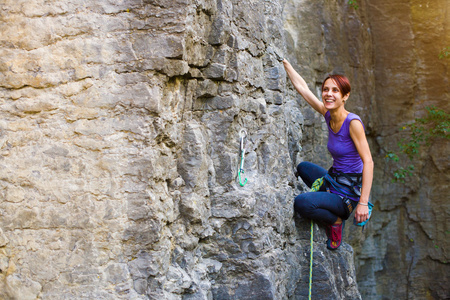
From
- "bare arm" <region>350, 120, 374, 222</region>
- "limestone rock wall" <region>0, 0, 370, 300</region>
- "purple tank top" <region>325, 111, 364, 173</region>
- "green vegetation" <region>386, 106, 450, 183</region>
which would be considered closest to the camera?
"limestone rock wall" <region>0, 0, 370, 300</region>

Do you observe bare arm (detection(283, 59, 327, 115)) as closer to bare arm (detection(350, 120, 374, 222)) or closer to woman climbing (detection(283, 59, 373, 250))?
woman climbing (detection(283, 59, 373, 250))

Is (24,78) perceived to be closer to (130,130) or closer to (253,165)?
(130,130)

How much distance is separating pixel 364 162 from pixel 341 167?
0.78ft

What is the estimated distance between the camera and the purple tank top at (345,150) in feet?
10.9

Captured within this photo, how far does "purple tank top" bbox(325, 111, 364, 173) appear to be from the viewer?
10.9ft

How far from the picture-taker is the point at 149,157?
7.63ft

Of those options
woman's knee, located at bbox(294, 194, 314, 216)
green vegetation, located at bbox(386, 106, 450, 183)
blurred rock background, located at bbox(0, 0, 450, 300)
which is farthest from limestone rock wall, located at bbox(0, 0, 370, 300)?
green vegetation, located at bbox(386, 106, 450, 183)

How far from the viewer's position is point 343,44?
593 centimetres

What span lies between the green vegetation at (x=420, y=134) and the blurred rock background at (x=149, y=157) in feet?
9.06

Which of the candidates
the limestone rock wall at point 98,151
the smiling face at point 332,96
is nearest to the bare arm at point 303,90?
the smiling face at point 332,96

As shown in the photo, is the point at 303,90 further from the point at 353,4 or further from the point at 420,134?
the point at 420,134

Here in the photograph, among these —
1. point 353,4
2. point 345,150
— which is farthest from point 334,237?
point 353,4

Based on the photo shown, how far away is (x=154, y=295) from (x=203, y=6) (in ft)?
4.89

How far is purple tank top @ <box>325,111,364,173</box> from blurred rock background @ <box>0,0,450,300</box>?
1.10 ft
